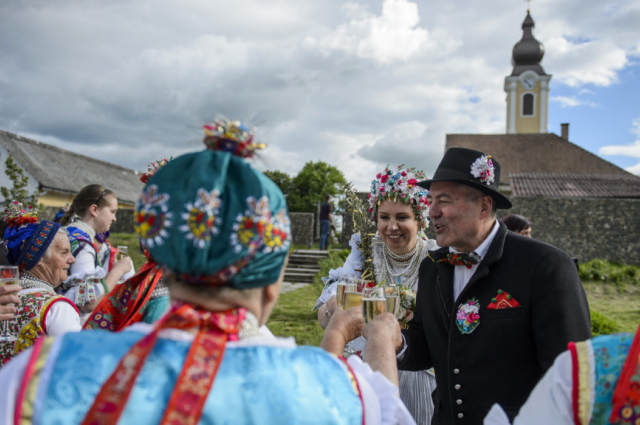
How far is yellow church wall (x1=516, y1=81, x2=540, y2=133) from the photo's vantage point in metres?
44.5

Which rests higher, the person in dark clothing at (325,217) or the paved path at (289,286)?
the person in dark clothing at (325,217)

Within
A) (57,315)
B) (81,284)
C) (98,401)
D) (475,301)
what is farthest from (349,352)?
(98,401)

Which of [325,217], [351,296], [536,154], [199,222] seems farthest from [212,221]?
[536,154]

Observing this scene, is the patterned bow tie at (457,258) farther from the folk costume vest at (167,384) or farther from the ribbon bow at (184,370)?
the ribbon bow at (184,370)

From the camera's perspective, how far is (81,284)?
403 cm

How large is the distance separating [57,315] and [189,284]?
172cm

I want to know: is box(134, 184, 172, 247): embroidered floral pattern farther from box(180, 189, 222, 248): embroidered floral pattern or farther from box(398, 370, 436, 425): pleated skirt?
box(398, 370, 436, 425): pleated skirt

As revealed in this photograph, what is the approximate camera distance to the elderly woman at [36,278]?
2.49 m

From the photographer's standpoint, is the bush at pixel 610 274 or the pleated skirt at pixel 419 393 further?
the bush at pixel 610 274

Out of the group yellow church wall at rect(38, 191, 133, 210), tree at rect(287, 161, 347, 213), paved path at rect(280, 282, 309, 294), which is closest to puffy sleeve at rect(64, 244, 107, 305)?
paved path at rect(280, 282, 309, 294)

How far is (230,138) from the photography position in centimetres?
128

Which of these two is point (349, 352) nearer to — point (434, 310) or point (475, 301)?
point (434, 310)

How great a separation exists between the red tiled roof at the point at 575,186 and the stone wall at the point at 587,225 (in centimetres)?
337

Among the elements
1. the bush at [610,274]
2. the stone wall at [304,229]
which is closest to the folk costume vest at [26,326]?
the bush at [610,274]
